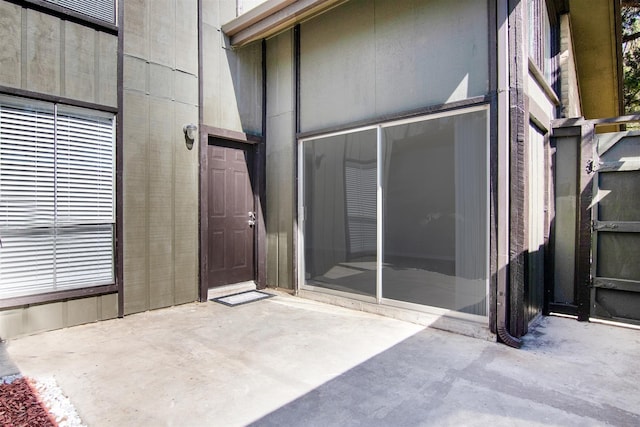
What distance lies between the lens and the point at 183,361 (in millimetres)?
2697

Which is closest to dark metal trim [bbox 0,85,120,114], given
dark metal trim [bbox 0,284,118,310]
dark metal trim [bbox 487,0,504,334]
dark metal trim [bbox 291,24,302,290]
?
dark metal trim [bbox 0,284,118,310]

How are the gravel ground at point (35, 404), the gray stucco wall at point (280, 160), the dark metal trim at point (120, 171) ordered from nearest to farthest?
the gravel ground at point (35, 404)
the dark metal trim at point (120, 171)
the gray stucco wall at point (280, 160)

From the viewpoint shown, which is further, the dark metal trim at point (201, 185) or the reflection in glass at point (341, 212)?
the dark metal trim at point (201, 185)

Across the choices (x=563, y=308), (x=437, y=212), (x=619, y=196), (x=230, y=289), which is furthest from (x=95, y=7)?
(x=563, y=308)

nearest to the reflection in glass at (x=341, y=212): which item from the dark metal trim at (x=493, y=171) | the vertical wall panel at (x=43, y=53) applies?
the dark metal trim at (x=493, y=171)

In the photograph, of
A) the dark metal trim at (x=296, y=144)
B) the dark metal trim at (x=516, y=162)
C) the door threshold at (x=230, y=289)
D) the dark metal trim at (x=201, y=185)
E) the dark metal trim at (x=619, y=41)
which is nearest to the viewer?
the dark metal trim at (x=516, y=162)

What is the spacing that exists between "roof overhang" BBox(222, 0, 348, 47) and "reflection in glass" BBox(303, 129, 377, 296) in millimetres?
1388

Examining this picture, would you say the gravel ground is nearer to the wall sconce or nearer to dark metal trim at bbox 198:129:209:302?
dark metal trim at bbox 198:129:209:302

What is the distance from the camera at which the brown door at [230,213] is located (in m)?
4.60

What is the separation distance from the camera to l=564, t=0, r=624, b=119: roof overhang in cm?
498

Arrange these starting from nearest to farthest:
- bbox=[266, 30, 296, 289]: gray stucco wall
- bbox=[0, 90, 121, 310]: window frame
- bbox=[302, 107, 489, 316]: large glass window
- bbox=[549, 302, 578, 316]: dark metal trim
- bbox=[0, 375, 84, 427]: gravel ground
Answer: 1. bbox=[0, 375, 84, 427]: gravel ground
2. bbox=[0, 90, 121, 310]: window frame
3. bbox=[302, 107, 489, 316]: large glass window
4. bbox=[549, 302, 578, 316]: dark metal trim
5. bbox=[266, 30, 296, 289]: gray stucco wall

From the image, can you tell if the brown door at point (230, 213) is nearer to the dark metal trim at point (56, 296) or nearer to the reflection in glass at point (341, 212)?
the reflection in glass at point (341, 212)

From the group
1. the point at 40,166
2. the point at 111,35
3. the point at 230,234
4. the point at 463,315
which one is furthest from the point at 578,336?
the point at 111,35

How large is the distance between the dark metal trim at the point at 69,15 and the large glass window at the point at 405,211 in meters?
2.42
